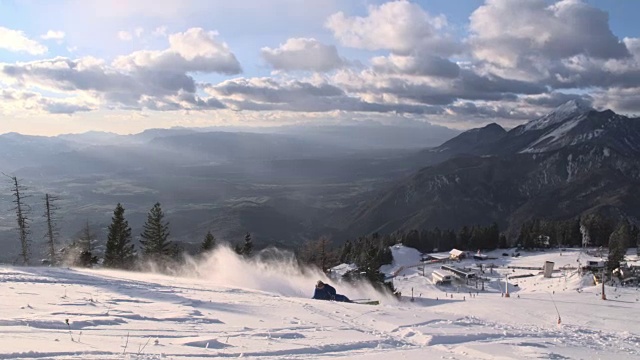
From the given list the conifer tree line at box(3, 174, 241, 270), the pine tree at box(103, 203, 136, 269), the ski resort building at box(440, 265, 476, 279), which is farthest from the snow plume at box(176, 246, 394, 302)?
the ski resort building at box(440, 265, 476, 279)

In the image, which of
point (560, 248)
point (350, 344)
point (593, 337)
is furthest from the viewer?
point (560, 248)

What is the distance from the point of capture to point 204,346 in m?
10.8

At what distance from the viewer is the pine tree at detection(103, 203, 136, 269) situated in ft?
141

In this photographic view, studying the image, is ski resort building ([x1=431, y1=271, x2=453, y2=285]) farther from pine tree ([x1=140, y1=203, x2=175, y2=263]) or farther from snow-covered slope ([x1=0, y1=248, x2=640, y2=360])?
snow-covered slope ([x1=0, y1=248, x2=640, y2=360])

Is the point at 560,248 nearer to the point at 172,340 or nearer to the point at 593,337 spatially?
the point at 593,337

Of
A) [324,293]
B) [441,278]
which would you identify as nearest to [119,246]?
[324,293]

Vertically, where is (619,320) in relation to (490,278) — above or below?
above

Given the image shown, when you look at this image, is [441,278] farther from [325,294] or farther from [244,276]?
[325,294]

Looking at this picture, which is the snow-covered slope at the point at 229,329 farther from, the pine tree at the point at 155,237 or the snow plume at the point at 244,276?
the pine tree at the point at 155,237

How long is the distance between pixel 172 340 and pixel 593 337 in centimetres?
1305

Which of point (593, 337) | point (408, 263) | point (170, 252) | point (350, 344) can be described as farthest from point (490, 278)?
point (350, 344)

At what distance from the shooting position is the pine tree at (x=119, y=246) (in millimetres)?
42906

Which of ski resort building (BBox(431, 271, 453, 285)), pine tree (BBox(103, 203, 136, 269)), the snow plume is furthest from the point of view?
ski resort building (BBox(431, 271, 453, 285))

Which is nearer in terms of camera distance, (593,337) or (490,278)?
(593,337)
